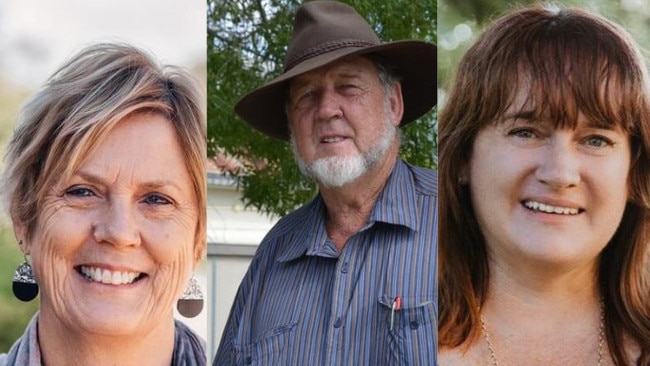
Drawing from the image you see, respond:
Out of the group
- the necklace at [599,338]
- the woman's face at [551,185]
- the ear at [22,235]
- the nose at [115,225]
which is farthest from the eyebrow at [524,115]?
the ear at [22,235]

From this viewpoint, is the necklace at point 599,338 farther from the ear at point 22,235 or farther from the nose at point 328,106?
the ear at point 22,235

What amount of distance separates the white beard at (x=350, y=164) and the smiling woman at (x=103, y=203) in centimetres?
41

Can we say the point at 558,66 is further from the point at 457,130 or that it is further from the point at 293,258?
the point at 293,258

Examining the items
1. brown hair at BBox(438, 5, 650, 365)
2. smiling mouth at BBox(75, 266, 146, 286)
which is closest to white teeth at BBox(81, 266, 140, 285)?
smiling mouth at BBox(75, 266, 146, 286)

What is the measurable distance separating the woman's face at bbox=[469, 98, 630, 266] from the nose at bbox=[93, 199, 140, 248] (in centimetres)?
107

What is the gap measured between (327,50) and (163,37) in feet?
1.71

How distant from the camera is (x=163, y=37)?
10.7 feet

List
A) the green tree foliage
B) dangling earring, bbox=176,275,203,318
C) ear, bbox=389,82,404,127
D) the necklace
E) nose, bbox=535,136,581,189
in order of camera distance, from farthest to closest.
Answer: the green tree foliage < ear, bbox=389,82,404,127 < dangling earring, bbox=176,275,203,318 < the necklace < nose, bbox=535,136,581,189

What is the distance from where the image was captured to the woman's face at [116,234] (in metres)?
3.10

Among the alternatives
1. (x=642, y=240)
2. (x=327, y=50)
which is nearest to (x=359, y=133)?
(x=327, y=50)

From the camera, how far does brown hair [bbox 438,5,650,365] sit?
3.07 meters

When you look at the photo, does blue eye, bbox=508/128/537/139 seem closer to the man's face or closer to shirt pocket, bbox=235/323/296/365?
the man's face

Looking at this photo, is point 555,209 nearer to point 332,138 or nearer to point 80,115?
point 332,138

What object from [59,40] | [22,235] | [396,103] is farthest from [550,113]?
[22,235]
